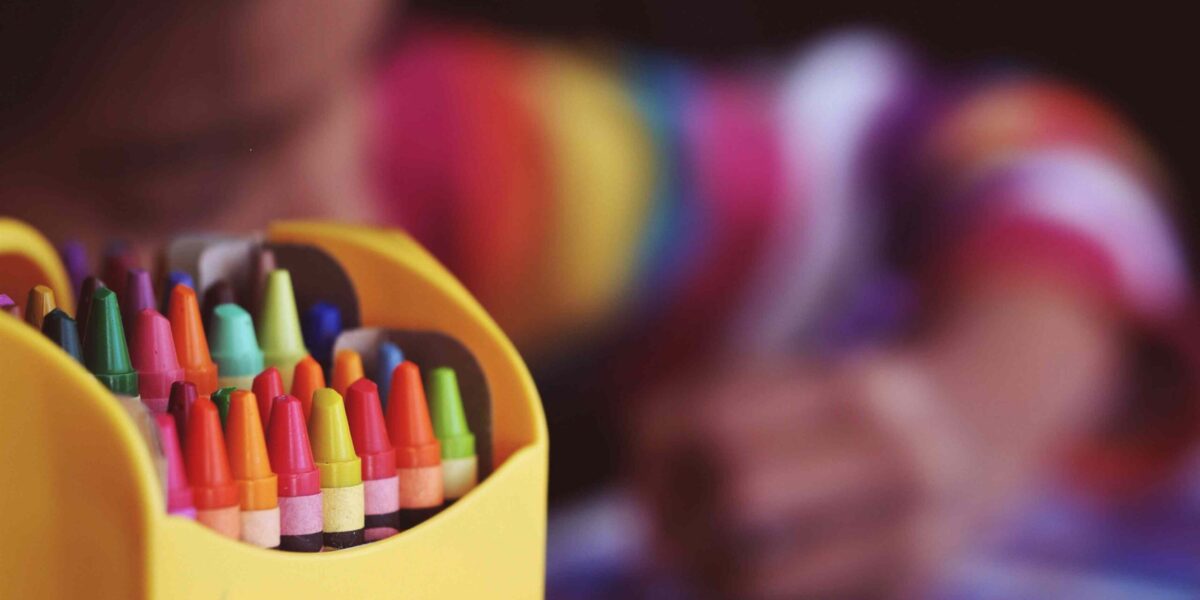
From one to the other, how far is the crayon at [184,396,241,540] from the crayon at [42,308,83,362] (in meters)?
0.05

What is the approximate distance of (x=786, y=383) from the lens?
734mm

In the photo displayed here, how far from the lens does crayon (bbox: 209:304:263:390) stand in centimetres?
41

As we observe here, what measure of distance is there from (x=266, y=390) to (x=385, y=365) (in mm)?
61

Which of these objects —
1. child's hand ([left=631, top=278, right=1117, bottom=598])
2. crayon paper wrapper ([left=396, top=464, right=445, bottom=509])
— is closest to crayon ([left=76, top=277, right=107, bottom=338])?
crayon paper wrapper ([left=396, top=464, right=445, bottom=509])

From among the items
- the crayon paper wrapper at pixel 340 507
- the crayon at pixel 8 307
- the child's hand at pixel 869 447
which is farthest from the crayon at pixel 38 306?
the child's hand at pixel 869 447

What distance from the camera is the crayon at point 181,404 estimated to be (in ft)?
1.14

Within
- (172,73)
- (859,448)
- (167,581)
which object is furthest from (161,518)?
(859,448)

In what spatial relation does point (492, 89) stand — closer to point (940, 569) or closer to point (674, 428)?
point (674, 428)

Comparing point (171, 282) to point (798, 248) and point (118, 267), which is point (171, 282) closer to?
point (118, 267)

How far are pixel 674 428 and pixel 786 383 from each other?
0.07m

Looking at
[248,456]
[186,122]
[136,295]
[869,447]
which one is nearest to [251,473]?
[248,456]

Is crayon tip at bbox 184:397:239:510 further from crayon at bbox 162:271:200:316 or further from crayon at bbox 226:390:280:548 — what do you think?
crayon at bbox 162:271:200:316

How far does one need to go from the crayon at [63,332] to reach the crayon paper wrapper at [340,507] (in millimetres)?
83

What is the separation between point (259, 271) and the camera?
1.54 ft
